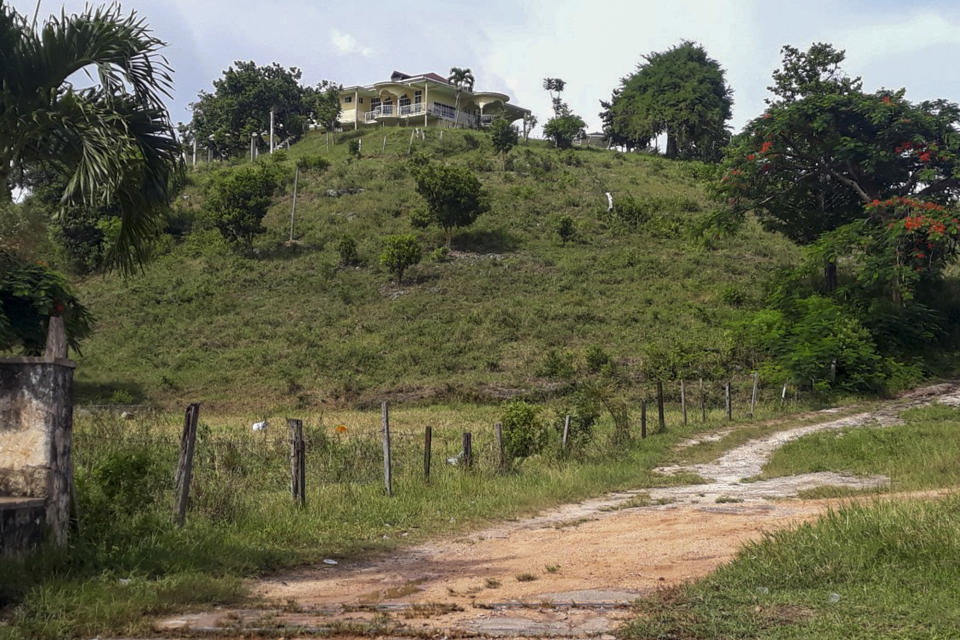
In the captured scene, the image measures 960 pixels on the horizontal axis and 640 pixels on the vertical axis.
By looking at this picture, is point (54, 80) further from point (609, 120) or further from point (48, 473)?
point (609, 120)

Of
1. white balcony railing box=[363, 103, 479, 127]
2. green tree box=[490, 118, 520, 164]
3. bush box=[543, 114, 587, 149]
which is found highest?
white balcony railing box=[363, 103, 479, 127]

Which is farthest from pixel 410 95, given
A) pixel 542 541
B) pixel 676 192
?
pixel 542 541

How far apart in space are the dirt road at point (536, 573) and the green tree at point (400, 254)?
3546 cm

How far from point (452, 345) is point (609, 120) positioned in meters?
63.9

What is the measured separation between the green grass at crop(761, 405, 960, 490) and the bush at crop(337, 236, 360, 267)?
1402 inches

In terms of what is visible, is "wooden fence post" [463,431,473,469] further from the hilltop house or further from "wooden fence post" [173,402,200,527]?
the hilltop house

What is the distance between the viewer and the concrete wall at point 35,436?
7227mm

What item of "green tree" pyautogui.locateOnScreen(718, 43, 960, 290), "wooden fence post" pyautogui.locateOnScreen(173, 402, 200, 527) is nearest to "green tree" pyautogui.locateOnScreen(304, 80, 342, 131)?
"green tree" pyautogui.locateOnScreen(718, 43, 960, 290)

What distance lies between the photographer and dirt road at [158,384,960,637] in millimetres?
6148

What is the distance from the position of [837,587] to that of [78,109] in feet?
24.7

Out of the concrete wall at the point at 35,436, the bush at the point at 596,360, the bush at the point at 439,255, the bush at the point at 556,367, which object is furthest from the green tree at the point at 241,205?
the concrete wall at the point at 35,436

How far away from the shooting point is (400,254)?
48156 millimetres

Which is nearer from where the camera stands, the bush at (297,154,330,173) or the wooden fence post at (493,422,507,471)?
the wooden fence post at (493,422,507,471)

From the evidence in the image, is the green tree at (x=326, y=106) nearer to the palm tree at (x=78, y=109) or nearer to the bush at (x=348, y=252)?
the bush at (x=348, y=252)
